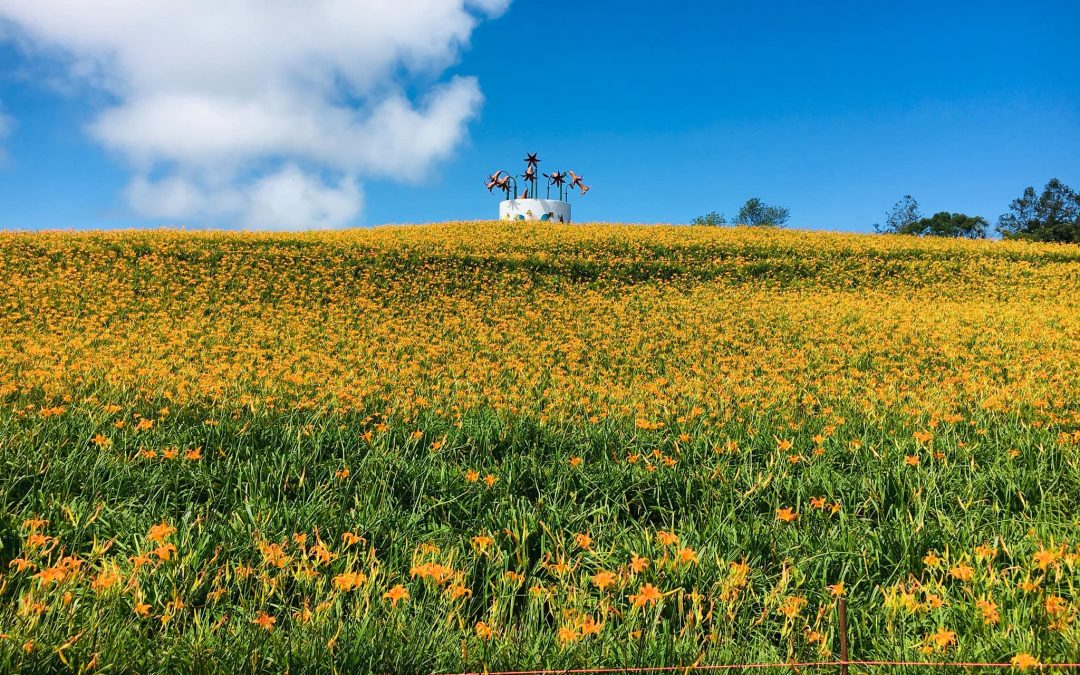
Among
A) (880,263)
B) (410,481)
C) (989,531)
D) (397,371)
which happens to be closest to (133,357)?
(397,371)

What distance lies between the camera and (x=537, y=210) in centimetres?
3997

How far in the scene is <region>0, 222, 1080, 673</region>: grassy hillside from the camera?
2895mm

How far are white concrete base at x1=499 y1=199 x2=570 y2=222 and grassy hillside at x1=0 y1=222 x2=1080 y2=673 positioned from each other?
26282 millimetres

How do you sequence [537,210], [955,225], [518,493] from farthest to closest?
1. [955,225]
2. [537,210]
3. [518,493]

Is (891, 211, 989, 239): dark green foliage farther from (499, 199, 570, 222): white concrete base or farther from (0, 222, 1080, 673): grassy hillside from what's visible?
(0, 222, 1080, 673): grassy hillside

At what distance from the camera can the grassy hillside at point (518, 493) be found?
2.89 m

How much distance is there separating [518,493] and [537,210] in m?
36.1

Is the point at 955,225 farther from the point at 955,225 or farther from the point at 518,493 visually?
the point at 518,493

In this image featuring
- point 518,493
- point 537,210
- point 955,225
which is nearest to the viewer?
point 518,493

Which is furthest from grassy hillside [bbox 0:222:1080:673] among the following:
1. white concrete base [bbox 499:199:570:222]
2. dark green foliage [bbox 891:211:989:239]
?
dark green foliage [bbox 891:211:989:239]

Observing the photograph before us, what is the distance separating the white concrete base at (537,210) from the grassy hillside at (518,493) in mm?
26282

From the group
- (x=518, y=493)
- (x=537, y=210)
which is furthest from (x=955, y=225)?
(x=518, y=493)

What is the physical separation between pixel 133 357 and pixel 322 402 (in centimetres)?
499

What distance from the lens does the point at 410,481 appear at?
5.09 m
